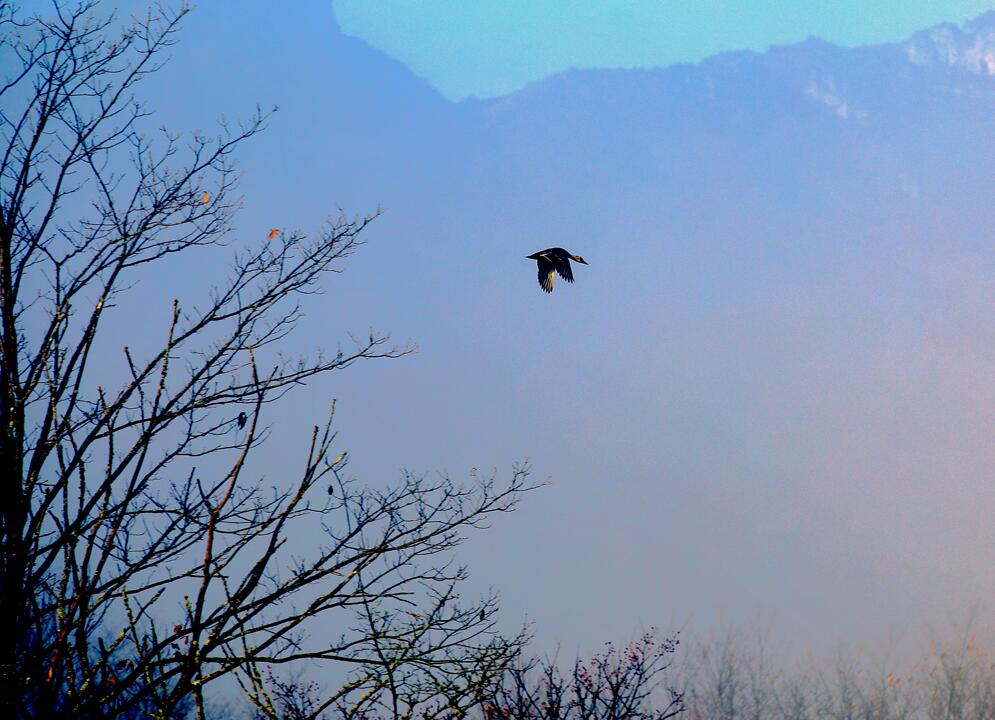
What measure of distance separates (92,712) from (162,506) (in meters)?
4.42

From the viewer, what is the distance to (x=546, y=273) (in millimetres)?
11422

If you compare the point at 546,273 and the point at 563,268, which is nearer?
the point at 563,268

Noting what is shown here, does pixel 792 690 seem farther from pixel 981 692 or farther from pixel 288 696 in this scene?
pixel 288 696

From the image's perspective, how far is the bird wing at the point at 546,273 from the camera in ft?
36.8

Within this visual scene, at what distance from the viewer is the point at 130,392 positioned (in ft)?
20.4

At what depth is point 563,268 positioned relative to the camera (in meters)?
11.3

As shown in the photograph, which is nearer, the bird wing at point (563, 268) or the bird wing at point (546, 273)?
the bird wing at point (563, 268)

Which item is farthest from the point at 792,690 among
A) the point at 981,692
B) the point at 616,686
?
the point at 616,686

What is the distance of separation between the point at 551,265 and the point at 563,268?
0.18m

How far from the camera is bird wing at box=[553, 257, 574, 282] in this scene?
11.1 m

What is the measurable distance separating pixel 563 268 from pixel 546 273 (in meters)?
0.25

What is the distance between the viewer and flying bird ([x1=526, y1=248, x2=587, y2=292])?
10994 millimetres

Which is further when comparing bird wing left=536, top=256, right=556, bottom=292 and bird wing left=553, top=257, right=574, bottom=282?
bird wing left=536, top=256, right=556, bottom=292

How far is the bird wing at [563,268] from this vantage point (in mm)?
11086
